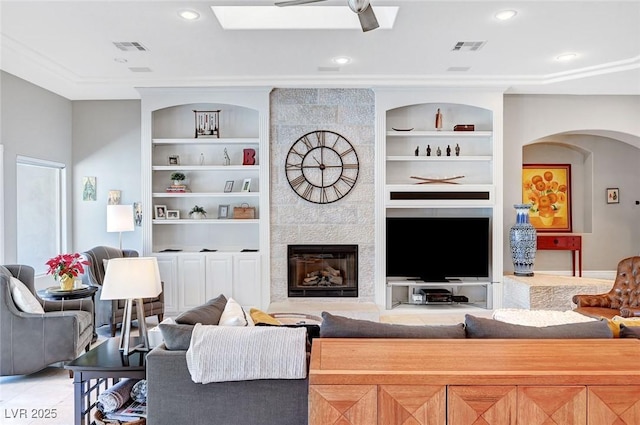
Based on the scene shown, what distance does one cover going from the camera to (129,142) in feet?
20.0

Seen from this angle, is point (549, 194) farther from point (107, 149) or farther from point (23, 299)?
point (23, 299)

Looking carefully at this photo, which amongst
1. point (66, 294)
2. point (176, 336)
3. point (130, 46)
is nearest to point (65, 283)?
point (66, 294)

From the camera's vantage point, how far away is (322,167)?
5.68 m

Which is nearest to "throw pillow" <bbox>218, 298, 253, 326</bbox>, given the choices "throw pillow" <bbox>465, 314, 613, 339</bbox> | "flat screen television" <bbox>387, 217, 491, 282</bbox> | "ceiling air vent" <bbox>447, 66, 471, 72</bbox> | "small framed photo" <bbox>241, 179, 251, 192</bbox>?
"throw pillow" <bbox>465, 314, 613, 339</bbox>

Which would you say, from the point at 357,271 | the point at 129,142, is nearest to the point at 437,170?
the point at 357,271

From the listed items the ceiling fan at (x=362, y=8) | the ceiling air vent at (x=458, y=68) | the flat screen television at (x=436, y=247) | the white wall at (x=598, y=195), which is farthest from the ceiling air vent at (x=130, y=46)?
the white wall at (x=598, y=195)

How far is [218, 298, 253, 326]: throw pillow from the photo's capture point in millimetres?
2525

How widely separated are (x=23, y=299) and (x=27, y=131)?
2.52 metres

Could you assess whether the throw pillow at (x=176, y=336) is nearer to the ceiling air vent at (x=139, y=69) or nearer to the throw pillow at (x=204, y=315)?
the throw pillow at (x=204, y=315)

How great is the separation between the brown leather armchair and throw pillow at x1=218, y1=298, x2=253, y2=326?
3291mm

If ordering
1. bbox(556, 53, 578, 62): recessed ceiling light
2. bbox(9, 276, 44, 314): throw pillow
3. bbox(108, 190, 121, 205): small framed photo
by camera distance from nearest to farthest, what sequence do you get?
bbox(9, 276, 44, 314): throw pillow
bbox(556, 53, 578, 62): recessed ceiling light
bbox(108, 190, 121, 205): small framed photo

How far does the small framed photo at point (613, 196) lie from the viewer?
25.2ft

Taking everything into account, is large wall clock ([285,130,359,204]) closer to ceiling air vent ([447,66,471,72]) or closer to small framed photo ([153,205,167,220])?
ceiling air vent ([447,66,471,72])

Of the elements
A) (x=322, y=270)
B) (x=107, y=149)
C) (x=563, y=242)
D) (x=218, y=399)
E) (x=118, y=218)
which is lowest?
(x=218, y=399)
